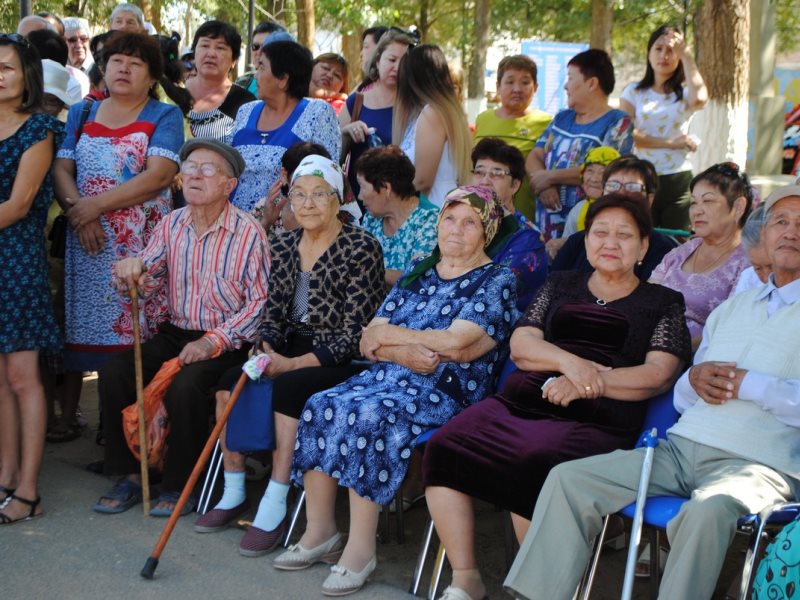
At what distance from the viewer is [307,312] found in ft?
16.1

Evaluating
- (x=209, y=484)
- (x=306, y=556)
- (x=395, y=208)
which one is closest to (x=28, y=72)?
(x=395, y=208)

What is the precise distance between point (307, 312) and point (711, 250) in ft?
6.25

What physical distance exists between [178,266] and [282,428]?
1.18 metres

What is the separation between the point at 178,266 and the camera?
523cm

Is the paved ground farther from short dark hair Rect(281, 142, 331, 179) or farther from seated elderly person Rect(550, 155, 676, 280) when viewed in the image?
short dark hair Rect(281, 142, 331, 179)

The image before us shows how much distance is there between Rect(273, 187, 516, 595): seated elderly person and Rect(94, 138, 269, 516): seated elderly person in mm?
796

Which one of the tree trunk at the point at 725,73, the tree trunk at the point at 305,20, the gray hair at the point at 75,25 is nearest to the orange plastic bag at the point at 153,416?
the gray hair at the point at 75,25

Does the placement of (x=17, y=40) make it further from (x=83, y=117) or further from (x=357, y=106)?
(x=357, y=106)

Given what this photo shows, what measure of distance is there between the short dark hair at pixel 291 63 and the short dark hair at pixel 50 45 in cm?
178

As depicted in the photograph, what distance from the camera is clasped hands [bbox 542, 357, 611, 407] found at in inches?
152

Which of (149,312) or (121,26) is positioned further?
(121,26)

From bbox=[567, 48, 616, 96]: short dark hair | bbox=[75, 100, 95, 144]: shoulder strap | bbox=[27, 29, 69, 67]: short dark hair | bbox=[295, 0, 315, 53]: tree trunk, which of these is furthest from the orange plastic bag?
bbox=[295, 0, 315, 53]: tree trunk

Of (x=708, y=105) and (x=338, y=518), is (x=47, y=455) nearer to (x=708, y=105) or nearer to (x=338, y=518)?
(x=338, y=518)

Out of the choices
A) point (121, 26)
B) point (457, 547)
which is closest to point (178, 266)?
point (457, 547)
